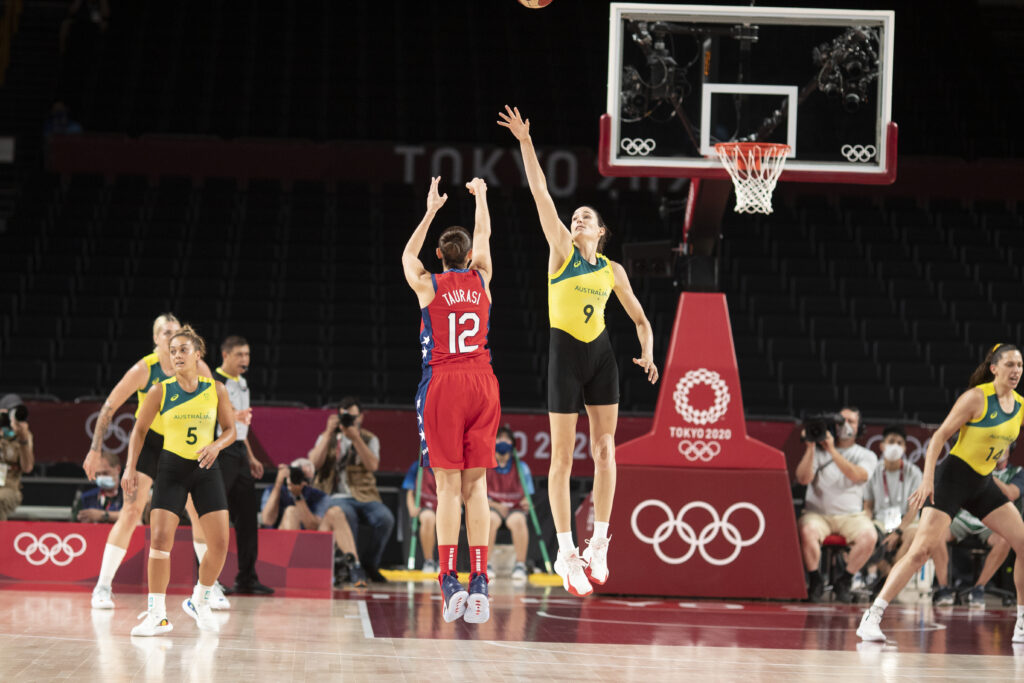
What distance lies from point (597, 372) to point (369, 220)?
13.0 meters

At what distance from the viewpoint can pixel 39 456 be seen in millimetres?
13312

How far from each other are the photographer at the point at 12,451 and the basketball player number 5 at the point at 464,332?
6344mm

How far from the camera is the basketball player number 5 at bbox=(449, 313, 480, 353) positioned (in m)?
6.51

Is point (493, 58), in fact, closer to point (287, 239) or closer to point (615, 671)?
point (287, 239)

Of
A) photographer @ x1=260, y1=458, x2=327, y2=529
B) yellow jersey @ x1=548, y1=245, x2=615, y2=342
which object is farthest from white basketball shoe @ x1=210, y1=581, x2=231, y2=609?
yellow jersey @ x1=548, y1=245, x2=615, y2=342

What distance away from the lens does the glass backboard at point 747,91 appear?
9672 mm

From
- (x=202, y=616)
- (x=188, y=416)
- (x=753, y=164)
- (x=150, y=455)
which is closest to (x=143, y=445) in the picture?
(x=150, y=455)

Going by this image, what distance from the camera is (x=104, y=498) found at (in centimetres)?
1136

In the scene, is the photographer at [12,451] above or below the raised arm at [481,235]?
below

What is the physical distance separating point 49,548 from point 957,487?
300 inches

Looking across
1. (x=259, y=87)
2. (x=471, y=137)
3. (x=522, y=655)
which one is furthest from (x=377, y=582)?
(x=259, y=87)

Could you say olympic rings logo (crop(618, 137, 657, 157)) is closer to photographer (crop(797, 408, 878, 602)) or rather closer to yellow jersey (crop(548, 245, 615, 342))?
yellow jersey (crop(548, 245, 615, 342))

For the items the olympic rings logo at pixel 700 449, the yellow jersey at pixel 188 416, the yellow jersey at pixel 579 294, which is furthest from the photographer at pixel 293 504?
the yellow jersey at pixel 579 294

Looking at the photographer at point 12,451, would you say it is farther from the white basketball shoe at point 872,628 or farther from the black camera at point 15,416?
the white basketball shoe at point 872,628
